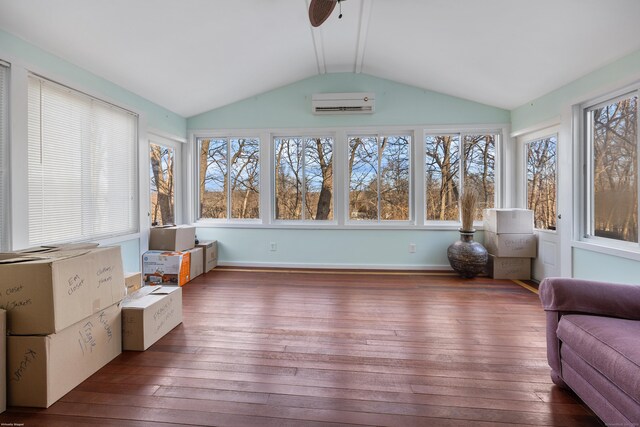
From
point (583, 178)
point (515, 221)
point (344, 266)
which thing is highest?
point (583, 178)

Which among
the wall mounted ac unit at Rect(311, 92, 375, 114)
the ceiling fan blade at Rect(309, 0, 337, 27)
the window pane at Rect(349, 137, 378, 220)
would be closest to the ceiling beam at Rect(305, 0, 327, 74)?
the wall mounted ac unit at Rect(311, 92, 375, 114)

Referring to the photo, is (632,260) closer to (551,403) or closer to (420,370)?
(551,403)

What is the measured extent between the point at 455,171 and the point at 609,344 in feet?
11.7

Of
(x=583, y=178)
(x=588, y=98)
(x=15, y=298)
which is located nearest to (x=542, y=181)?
(x=583, y=178)

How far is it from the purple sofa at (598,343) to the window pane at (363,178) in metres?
3.01

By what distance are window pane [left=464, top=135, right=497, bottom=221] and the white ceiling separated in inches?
22.0

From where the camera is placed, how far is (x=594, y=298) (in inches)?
65.7

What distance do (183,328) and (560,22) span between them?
13.5ft

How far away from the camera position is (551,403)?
5.35 ft

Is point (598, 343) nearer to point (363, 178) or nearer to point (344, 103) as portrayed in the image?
point (363, 178)

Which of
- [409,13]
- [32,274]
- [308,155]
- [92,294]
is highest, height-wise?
[409,13]

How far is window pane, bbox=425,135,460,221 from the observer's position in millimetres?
4621

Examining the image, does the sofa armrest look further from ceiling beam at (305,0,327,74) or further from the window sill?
ceiling beam at (305,0,327,74)

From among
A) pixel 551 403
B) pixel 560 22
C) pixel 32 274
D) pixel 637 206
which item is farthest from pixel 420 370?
pixel 560 22
